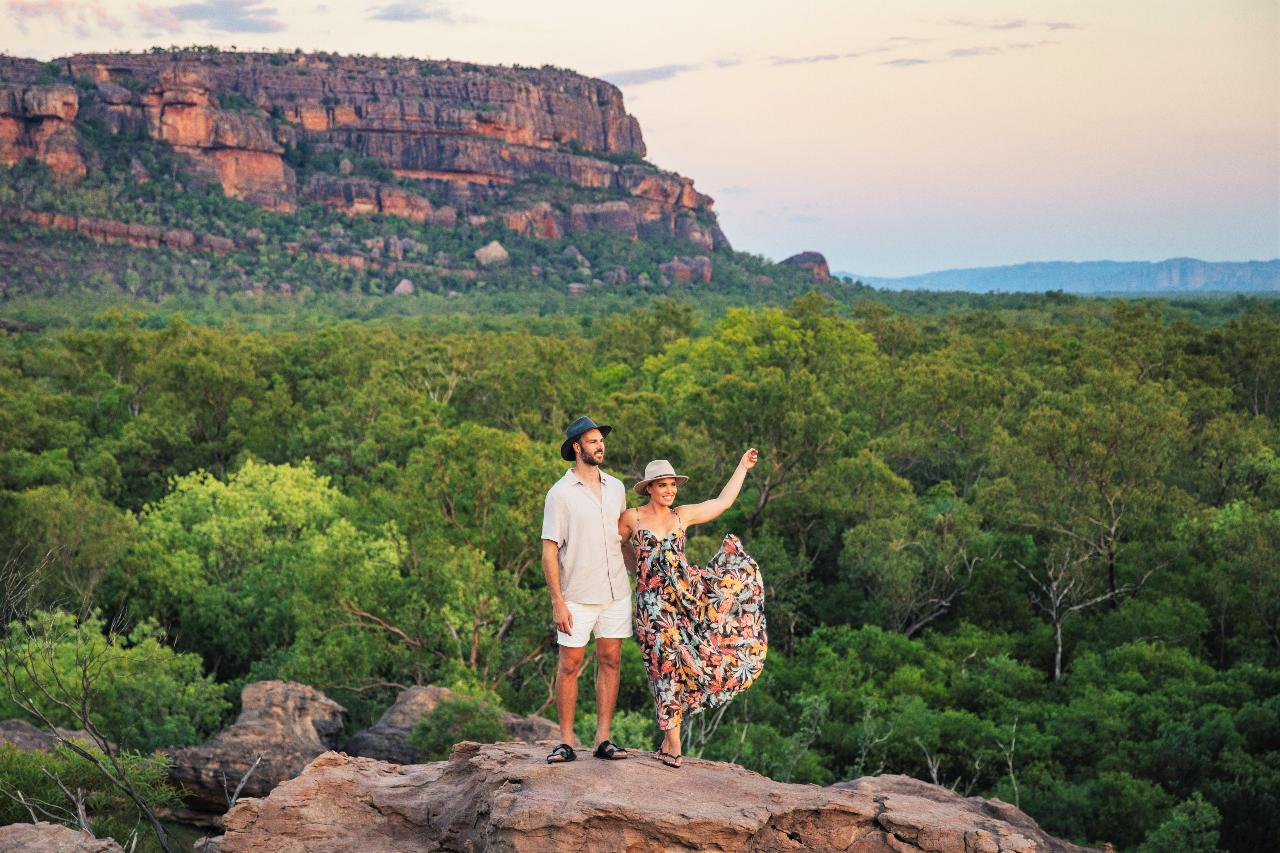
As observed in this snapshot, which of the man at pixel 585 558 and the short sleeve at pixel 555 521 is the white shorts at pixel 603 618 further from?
the short sleeve at pixel 555 521

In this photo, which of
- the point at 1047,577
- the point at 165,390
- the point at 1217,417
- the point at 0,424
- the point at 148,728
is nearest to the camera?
the point at 148,728

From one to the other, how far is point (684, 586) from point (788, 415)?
945 inches

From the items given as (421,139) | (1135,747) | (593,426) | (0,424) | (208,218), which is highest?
(421,139)

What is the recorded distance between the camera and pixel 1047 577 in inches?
1201

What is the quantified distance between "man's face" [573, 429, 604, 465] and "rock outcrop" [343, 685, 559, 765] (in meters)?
10.8

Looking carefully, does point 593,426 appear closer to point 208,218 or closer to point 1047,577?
point 1047,577

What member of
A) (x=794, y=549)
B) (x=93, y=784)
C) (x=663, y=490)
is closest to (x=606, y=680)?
(x=663, y=490)

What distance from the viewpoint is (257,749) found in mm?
17391

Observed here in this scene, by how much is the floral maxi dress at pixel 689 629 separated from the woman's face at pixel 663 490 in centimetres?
24

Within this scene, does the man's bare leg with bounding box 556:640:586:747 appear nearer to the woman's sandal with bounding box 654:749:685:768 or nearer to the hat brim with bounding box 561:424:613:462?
the woman's sandal with bounding box 654:749:685:768

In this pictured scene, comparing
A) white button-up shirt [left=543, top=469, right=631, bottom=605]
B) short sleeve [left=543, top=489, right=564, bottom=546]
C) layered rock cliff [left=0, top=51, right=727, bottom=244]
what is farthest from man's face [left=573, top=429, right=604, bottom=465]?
layered rock cliff [left=0, top=51, right=727, bottom=244]

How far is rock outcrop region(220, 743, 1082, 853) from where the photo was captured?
6996 mm

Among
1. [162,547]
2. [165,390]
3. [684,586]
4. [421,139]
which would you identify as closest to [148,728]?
[162,547]

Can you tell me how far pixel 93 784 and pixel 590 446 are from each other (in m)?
12.3
